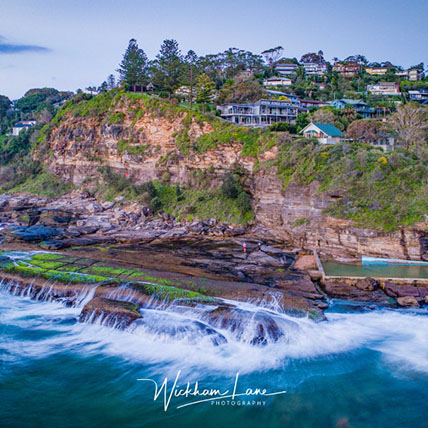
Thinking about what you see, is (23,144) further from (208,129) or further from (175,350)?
(175,350)

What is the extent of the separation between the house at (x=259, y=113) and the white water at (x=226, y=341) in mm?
29232

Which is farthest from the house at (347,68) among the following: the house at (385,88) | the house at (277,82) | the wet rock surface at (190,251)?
the wet rock surface at (190,251)

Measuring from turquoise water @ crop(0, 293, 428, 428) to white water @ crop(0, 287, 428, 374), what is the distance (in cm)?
4

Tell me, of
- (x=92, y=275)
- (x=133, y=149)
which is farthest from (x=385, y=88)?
(x=92, y=275)

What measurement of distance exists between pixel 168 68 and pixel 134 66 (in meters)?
6.71

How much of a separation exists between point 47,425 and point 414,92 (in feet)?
224

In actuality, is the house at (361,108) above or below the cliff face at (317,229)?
above

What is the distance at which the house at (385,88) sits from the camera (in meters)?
A: 61.2

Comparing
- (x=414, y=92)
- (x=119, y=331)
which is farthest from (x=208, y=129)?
(x=414, y=92)

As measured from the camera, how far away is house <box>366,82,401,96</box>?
2409 inches

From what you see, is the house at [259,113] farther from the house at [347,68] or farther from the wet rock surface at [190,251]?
the house at [347,68]

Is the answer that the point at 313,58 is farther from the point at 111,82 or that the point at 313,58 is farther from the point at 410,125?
the point at 410,125

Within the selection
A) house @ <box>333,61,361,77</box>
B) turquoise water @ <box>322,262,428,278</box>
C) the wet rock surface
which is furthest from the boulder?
house @ <box>333,61,361,77</box>

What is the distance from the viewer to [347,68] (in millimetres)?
79625
